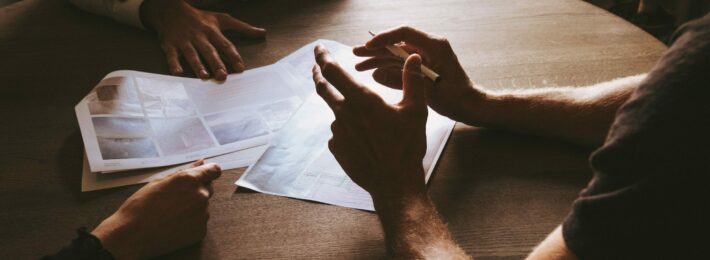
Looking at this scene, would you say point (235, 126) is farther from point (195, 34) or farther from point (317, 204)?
point (195, 34)

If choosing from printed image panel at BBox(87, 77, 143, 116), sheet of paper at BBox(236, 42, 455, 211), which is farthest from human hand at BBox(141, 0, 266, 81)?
sheet of paper at BBox(236, 42, 455, 211)

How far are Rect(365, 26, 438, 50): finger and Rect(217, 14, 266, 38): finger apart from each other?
38cm

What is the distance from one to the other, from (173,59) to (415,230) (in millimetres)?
681

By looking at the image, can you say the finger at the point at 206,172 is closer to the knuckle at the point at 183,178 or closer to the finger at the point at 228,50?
the knuckle at the point at 183,178

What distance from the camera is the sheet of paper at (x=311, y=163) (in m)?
0.81

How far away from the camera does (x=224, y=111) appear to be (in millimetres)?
1003

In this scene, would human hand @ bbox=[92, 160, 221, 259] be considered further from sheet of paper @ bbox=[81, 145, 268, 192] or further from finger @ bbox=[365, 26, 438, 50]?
finger @ bbox=[365, 26, 438, 50]

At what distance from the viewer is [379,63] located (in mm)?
1020

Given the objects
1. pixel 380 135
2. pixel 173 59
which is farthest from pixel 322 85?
pixel 173 59

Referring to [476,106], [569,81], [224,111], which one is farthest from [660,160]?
[224,111]

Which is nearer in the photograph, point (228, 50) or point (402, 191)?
point (402, 191)

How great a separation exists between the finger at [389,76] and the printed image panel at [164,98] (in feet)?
1.10

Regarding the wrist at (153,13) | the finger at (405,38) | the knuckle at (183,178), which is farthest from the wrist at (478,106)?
the wrist at (153,13)

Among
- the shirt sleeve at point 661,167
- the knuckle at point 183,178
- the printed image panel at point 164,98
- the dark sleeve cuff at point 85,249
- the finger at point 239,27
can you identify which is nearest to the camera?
the shirt sleeve at point 661,167
